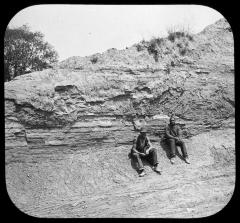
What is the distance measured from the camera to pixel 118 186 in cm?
1133

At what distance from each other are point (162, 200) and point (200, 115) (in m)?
4.27

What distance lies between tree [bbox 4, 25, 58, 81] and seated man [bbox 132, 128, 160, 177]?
5.24 metres

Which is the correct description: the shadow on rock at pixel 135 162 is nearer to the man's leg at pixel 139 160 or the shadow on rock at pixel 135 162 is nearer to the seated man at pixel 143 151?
the seated man at pixel 143 151

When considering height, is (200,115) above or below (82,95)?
below

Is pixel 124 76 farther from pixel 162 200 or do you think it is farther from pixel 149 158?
pixel 162 200

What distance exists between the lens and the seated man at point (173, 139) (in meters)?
12.4

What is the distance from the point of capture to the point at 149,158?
12109 mm

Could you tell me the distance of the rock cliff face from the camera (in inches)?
444

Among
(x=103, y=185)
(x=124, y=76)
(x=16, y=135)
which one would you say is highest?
(x=124, y=76)

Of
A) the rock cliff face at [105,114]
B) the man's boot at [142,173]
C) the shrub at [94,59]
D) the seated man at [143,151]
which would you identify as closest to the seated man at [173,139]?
the rock cliff face at [105,114]

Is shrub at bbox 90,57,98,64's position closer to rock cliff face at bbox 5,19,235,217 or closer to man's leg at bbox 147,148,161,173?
rock cliff face at bbox 5,19,235,217

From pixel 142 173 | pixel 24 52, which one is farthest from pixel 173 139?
pixel 24 52

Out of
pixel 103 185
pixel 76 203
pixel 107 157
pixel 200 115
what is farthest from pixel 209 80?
pixel 76 203

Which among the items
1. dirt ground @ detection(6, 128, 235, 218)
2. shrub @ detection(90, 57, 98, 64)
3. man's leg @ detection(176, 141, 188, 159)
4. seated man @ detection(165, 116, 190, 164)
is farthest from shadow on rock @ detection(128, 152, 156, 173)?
shrub @ detection(90, 57, 98, 64)
